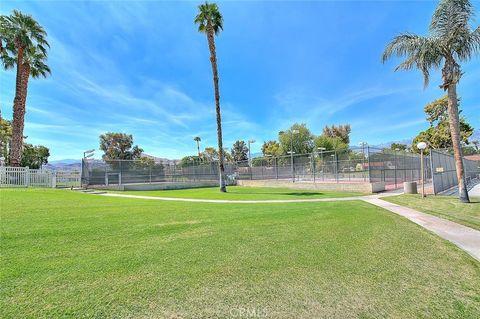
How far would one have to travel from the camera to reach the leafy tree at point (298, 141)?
58594 millimetres

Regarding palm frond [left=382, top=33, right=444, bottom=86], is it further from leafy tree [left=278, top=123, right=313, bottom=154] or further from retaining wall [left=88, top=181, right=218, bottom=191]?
leafy tree [left=278, top=123, right=313, bottom=154]

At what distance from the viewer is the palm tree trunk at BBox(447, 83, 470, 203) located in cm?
1064

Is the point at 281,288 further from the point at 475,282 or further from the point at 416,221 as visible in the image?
the point at 416,221

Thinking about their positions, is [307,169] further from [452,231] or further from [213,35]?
[452,231]

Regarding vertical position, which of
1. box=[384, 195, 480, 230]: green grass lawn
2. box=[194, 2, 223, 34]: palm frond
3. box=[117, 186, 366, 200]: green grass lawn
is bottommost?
box=[384, 195, 480, 230]: green grass lawn

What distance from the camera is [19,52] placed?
18156 mm

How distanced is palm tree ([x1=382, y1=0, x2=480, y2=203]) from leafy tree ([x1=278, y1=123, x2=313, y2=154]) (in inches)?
1817

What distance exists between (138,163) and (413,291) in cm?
2295

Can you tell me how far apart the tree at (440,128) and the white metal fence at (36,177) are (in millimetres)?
44136

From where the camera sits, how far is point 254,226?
6.33 metres

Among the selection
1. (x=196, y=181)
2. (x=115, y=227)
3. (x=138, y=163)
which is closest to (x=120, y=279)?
(x=115, y=227)

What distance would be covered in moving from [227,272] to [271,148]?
68.8 metres

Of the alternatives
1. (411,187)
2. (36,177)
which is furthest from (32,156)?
(411,187)

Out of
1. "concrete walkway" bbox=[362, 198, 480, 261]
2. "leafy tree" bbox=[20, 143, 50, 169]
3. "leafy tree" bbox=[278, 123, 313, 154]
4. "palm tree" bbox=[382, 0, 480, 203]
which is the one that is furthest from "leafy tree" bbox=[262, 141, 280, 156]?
"concrete walkway" bbox=[362, 198, 480, 261]
